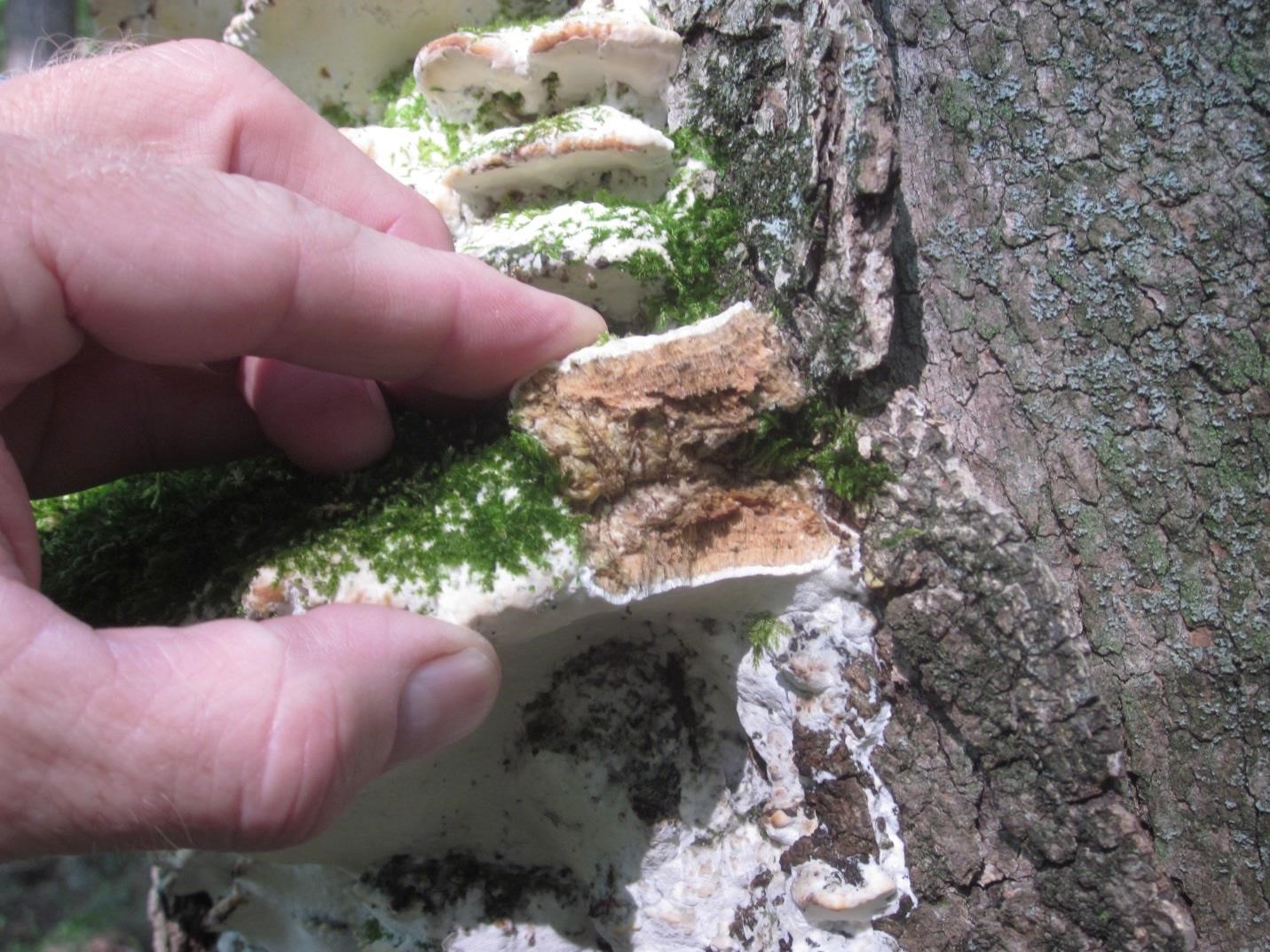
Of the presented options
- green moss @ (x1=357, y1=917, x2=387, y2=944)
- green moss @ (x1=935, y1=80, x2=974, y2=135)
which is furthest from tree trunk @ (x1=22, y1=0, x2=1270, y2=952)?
green moss @ (x1=357, y1=917, x2=387, y2=944)

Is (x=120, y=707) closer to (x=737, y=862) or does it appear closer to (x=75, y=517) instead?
(x=75, y=517)

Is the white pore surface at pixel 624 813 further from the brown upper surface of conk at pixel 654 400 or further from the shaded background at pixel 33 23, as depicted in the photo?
the shaded background at pixel 33 23

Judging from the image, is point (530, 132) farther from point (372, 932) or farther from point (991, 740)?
point (372, 932)

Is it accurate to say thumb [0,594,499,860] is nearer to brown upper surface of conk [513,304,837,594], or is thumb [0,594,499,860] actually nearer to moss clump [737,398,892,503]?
brown upper surface of conk [513,304,837,594]

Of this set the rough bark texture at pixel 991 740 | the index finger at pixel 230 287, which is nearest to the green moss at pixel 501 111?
the index finger at pixel 230 287

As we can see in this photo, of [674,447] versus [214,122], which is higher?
[214,122]

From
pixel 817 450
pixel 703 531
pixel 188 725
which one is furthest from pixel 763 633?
pixel 188 725
